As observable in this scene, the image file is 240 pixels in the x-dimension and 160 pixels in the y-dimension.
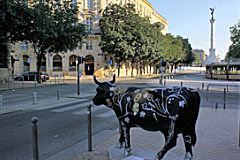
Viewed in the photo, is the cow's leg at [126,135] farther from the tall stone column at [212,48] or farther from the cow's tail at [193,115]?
the tall stone column at [212,48]

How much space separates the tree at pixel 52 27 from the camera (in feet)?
68.4

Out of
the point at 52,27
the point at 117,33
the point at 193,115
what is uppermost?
the point at 117,33

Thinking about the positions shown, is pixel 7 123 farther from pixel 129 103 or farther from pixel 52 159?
pixel 129 103

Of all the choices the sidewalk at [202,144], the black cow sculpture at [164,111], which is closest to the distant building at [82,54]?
the sidewalk at [202,144]

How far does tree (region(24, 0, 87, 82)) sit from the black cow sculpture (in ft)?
61.6

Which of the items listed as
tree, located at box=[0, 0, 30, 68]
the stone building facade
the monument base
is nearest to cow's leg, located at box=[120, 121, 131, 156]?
the monument base

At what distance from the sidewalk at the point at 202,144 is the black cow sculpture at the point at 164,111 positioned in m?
0.95

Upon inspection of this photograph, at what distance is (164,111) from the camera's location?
398 centimetres

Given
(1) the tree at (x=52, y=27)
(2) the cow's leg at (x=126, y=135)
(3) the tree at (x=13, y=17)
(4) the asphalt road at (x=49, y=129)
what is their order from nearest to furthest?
(2) the cow's leg at (x=126, y=135) → (4) the asphalt road at (x=49, y=129) → (3) the tree at (x=13, y=17) → (1) the tree at (x=52, y=27)

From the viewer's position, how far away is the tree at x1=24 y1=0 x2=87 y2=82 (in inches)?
821

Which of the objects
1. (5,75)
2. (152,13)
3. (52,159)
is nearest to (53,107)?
(52,159)

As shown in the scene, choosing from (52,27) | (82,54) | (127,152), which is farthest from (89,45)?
(127,152)

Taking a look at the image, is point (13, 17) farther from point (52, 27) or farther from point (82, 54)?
point (82, 54)

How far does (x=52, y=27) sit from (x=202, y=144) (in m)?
20.7
